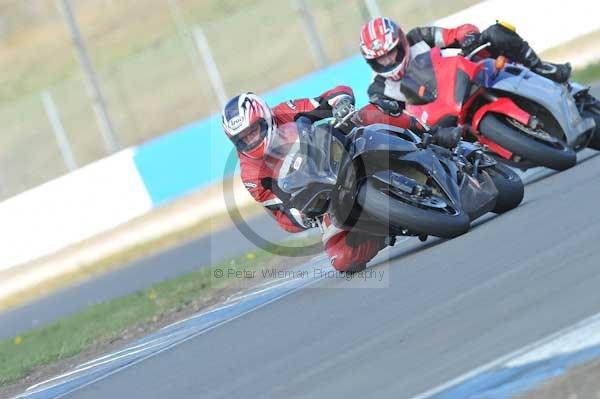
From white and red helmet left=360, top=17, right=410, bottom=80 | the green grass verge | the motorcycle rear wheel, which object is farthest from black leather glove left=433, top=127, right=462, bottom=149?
the green grass verge

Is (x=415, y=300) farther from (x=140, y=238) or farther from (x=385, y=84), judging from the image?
(x=140, y=238)

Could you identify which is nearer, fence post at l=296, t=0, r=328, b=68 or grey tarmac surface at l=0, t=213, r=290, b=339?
grey tarmac surface at l=0, t=213, r=290, b=339

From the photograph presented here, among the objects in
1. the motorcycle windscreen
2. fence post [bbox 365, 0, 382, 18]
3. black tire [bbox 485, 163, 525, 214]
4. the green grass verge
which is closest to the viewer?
black tire [bbox 485, 163, 525, 214]

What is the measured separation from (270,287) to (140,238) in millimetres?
9508

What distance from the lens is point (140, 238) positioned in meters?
20.3

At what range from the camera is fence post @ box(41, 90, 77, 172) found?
21.4 m

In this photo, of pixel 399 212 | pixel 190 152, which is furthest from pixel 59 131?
pixel 399 212

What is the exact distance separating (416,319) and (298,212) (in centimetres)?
233

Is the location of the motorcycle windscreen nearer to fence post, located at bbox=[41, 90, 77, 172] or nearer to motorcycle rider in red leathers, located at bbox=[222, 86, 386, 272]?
motorcycle rider in red leathers, located at bbox=[222, 86, 386, 272]

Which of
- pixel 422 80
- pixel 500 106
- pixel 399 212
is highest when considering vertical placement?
pixel 422 80

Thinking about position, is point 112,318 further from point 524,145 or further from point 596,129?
point 596,129

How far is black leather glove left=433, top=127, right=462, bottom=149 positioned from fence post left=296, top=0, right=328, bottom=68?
469 inches

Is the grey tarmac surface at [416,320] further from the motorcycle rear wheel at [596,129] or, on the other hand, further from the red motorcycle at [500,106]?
the motorcycle rear wheel at [596,129]

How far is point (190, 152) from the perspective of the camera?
20.8 meters
